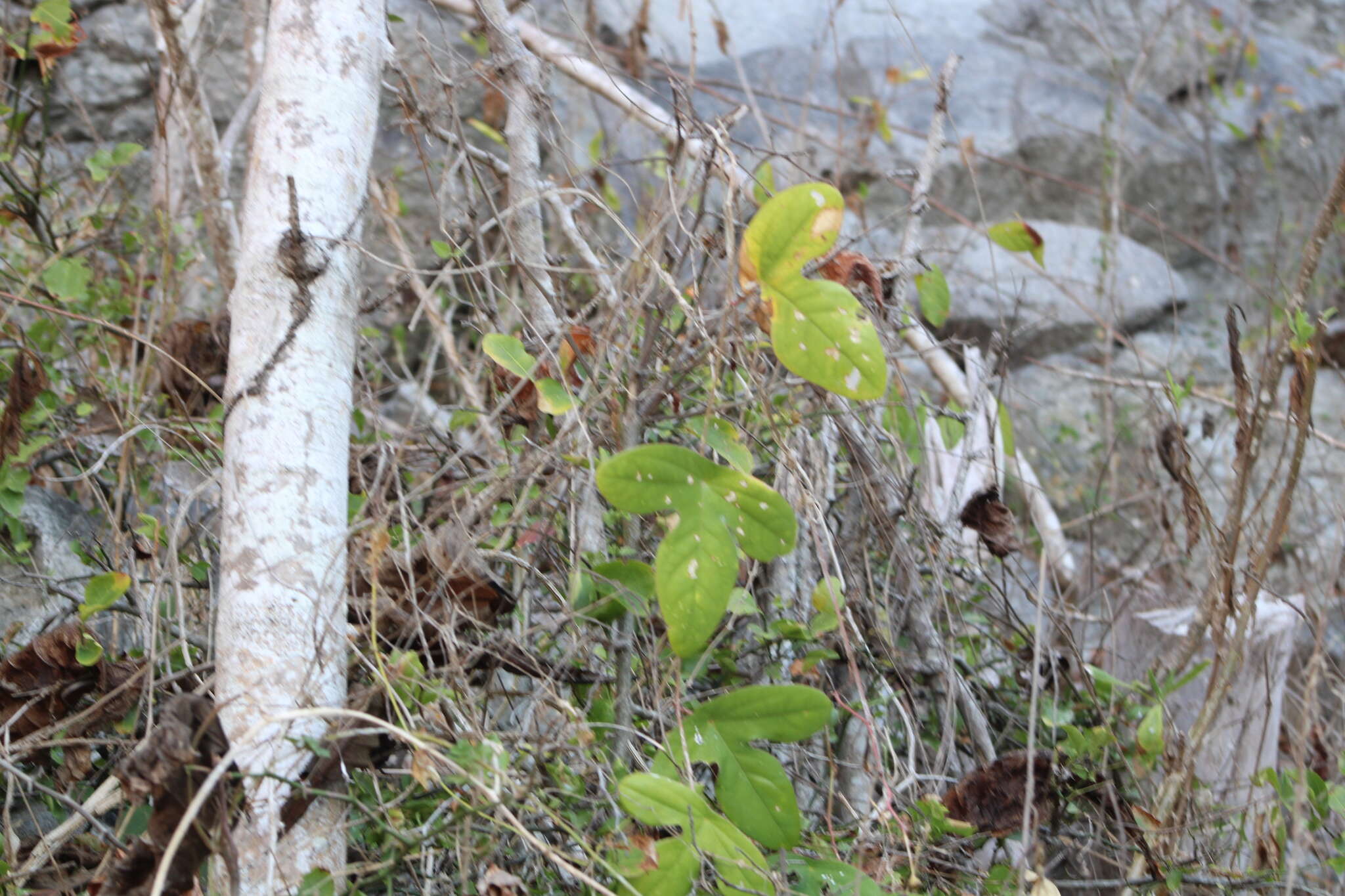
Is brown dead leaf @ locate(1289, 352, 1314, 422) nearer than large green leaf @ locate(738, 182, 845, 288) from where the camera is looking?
No

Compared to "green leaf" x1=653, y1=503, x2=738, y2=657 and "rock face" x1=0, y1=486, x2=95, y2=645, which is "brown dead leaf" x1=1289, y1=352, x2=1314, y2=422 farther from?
"rock face" x1=0, y1=486, x2=95, y2=645

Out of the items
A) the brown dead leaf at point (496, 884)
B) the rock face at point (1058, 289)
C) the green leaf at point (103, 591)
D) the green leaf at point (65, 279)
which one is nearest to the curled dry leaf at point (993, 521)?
the brown dead leaf at point (496, 884)

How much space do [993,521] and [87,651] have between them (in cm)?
142

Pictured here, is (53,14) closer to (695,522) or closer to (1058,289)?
(695,522)

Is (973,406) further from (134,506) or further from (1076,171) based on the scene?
(1076,171)

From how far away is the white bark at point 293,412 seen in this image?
1.17 metres

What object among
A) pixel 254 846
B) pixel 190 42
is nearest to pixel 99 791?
pixel 254 846

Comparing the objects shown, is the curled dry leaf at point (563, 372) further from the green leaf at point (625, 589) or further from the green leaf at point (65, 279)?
the green leaf at point (65, 279)

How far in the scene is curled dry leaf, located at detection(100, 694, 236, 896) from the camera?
3.31 feet

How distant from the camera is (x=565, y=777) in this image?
4.16 feet

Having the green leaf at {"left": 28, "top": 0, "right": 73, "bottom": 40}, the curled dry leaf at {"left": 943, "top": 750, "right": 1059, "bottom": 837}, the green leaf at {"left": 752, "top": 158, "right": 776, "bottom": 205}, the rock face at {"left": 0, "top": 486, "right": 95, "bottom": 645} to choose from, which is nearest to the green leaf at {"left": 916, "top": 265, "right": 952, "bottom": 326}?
the green leaf at {"left": 752, "top": 158, "right": 776, "bottom": 205}

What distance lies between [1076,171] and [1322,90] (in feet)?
5.62

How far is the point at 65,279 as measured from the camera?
1.88 metres

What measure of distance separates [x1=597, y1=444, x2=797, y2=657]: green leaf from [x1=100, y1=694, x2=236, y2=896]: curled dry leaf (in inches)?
19.7
